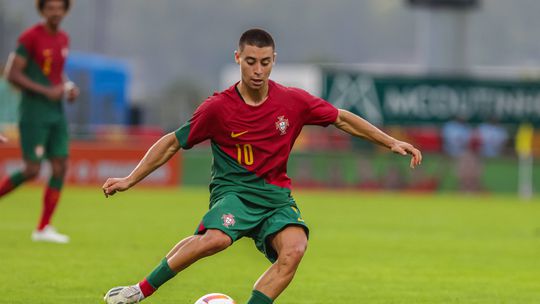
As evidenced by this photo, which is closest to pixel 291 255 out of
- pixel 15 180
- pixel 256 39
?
pixel 256 39

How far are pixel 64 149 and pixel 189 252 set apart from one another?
6453 millimetres

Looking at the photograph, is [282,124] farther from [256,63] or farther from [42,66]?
[42,66]

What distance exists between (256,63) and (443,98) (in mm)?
28979

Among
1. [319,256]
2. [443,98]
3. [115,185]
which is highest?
[115,185]

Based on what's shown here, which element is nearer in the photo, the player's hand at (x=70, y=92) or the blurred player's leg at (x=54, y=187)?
the player's hand at (x=70, y=92)

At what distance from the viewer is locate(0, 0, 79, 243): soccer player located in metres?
14.5

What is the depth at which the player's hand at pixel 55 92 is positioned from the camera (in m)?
14.5

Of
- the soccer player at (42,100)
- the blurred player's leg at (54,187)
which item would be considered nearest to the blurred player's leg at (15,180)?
the soccer player at (42,100)

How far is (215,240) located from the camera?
28.1 ft

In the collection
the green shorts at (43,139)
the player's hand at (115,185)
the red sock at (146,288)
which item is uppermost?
the player's hand at (115,185)

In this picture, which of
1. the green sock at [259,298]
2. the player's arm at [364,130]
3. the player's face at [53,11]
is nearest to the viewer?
the green sock at [259,298]

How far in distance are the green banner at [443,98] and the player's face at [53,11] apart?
22.6 metres

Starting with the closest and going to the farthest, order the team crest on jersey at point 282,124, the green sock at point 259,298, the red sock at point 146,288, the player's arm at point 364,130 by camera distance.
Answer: the green sock at point 259,298, the red sock at point 146,288, the team crest on jersey at point 282,124, the player's arm at point 364,130

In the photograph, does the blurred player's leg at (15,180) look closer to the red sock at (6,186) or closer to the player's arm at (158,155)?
the red sock at (6,186)
